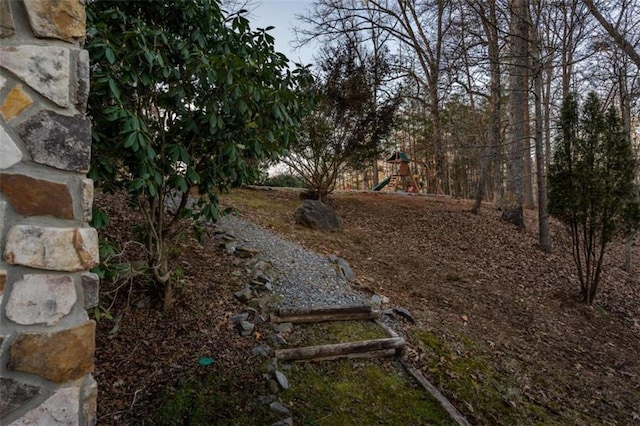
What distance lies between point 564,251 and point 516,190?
1.68m

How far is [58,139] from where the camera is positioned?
1.07m

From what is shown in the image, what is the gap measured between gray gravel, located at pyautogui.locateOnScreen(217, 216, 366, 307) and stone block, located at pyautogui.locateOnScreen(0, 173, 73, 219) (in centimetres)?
213

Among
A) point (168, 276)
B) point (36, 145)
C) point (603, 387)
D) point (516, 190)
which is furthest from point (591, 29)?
point (36, 145)

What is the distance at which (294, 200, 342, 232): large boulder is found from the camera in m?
5.52

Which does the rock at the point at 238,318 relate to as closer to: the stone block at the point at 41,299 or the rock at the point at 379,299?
the rock at the point at 379,299

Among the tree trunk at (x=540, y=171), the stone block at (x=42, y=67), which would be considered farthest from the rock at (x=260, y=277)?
the tree trunk at (x=540, y=171)

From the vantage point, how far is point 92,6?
2.06m

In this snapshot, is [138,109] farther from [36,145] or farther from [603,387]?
[603,387]

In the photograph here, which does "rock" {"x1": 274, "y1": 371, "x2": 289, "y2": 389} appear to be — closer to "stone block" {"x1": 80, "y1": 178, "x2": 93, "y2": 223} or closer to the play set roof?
"stone block" {"x1": 80, "y1": 178, "x2": 93, "y2": 223}

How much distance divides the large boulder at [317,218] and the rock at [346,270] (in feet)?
4.37

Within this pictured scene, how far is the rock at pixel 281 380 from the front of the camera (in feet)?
7.07

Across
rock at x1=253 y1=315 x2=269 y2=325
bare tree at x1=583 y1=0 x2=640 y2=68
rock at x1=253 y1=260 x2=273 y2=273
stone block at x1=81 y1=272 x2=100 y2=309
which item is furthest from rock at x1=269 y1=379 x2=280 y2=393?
bare tree at x1=583 y1=0 x2=640 y2=68

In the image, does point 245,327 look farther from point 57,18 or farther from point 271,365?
point 57,18

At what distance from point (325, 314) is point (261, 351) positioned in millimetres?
724
